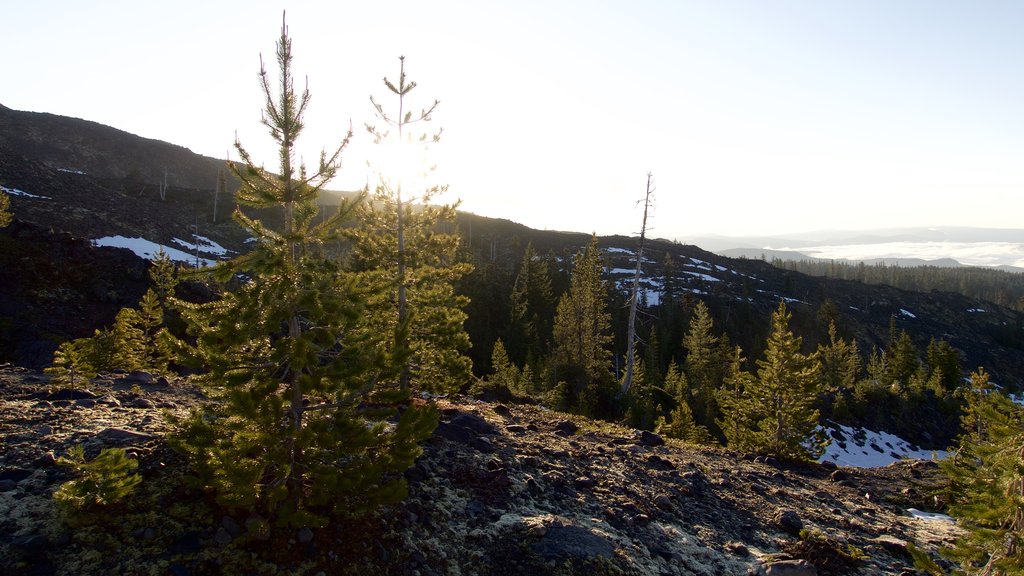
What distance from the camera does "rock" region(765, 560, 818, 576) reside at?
7.21 meters

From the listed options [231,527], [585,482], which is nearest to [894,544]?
[585,482]


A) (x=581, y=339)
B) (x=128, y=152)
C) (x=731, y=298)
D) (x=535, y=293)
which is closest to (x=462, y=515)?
(x=581, y=339)

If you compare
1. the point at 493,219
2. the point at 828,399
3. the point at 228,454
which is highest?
the point at 493,219

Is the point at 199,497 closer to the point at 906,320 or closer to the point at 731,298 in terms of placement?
the point at 731,298

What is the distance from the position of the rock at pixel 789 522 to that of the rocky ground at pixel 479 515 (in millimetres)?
57

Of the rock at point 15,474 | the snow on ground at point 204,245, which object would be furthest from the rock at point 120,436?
the snow on ground at point 204,245

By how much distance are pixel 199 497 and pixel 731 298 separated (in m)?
83.1

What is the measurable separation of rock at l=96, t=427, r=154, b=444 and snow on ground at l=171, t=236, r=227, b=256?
54678mm

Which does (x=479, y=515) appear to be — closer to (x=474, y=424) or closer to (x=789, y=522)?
(x=474, y=424)

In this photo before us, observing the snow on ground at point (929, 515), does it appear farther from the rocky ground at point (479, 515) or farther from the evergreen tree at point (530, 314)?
the evergreen tree at point (530, 314)

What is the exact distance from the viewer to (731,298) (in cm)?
7938

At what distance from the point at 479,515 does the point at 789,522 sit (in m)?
5.99

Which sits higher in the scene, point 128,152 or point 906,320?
point 128,152

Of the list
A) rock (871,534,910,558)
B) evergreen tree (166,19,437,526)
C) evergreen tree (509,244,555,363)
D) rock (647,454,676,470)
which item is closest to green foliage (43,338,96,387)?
evergreen tree (166,19,437,526)
